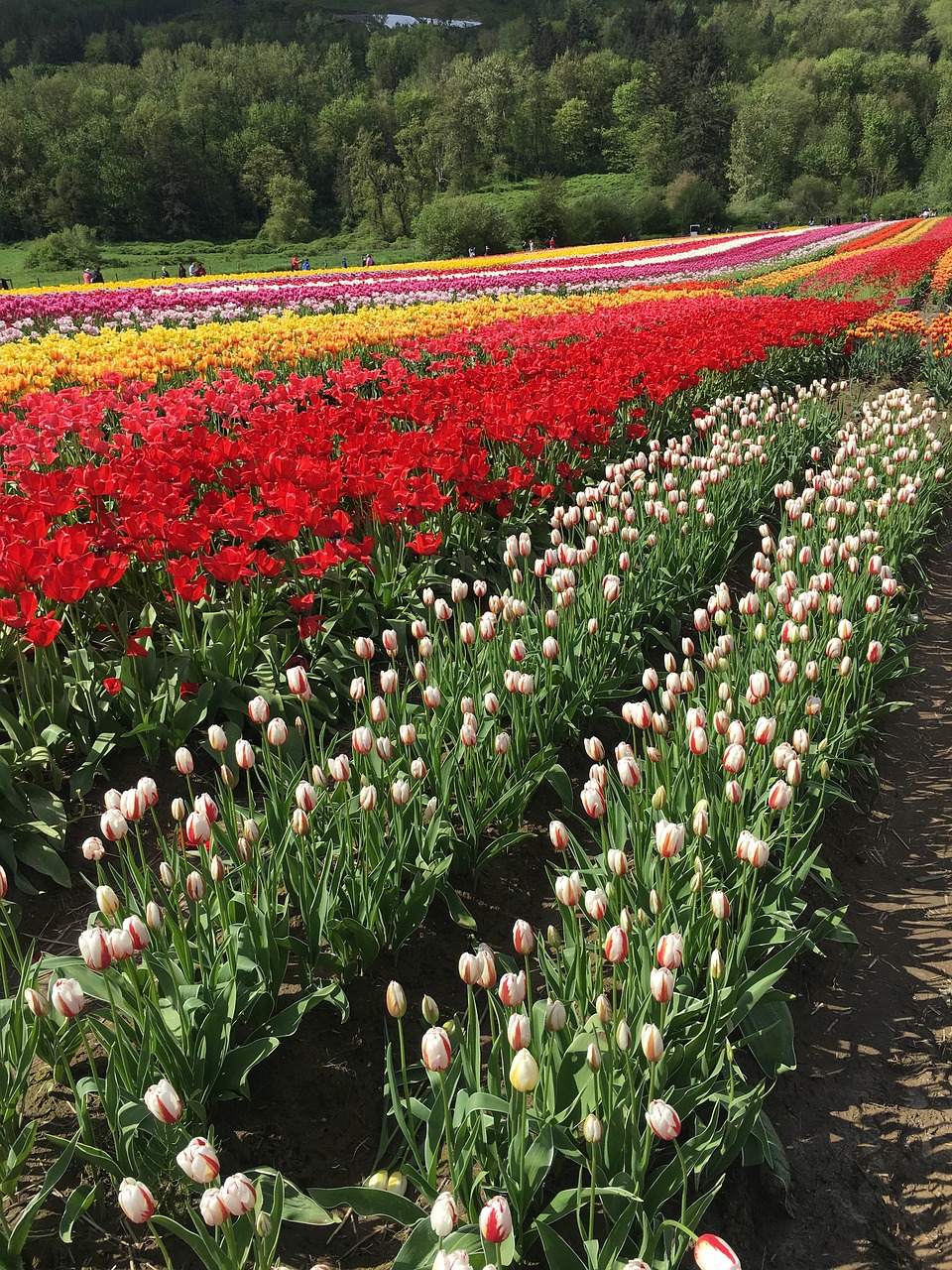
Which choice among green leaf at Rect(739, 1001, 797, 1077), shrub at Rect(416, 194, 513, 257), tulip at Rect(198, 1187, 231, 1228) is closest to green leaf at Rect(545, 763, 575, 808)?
green leaf at Rect(739, 1001, 797, 1077)

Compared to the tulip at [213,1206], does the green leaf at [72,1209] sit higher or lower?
lower

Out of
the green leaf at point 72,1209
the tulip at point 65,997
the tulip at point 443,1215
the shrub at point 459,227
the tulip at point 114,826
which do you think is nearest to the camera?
the tulip at point 443,1215

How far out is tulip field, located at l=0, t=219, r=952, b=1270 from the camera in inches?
72.6

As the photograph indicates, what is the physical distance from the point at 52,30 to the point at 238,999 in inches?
7461

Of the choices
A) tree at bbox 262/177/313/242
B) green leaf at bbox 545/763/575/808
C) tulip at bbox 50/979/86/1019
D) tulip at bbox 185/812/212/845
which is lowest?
green leaf at bbox 545/763/575/808

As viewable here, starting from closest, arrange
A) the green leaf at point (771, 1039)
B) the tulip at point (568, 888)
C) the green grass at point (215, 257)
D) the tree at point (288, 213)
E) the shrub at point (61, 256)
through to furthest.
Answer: the tulip at point (568, 888)
the green leaf at point (771, 1039)
the green grass at point (215, 257)
the shrub at point (61, 256)
the tree at point (288, 213)

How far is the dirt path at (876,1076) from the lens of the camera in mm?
2041

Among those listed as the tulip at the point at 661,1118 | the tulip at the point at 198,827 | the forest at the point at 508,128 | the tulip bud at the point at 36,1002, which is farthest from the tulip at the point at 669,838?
the forest at the point at 508,128

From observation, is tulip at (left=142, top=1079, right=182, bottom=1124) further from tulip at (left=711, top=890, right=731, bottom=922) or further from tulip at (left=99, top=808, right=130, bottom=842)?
tulip at (left=711, top=890, right=731, bottom=922)

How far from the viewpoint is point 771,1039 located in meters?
2.26

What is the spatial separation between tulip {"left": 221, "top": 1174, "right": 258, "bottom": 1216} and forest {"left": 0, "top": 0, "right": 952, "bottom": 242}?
44.2m

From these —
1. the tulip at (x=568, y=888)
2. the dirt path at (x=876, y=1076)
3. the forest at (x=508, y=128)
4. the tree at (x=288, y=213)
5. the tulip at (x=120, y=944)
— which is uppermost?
the forest at (x=508, y=128)

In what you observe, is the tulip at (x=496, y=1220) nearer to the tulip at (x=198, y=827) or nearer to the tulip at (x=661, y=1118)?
the tulip at (x=661, y=1118)

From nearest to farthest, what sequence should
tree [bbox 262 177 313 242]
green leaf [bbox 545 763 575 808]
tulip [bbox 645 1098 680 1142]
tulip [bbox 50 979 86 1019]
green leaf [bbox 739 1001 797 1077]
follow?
tulip [bbox 645 1098 680 1142], tulip [bbox 50 979 86 1019], green leaf [bbox 739 1001 797 1077], green leaf [bbox 545 763 575 808], tree [bbox 262 177 313 242]
